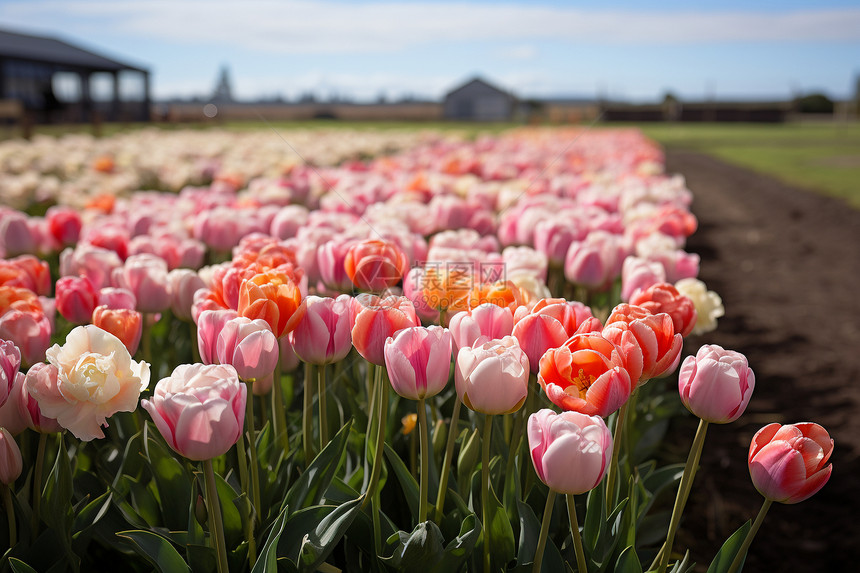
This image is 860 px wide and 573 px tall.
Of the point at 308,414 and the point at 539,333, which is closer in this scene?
the point at 539,333

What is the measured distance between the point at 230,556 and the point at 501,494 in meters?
0.56

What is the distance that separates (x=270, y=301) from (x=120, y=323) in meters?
0.40

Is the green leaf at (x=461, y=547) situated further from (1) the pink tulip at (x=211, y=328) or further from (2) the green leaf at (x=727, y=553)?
(1) the pink tulip at (x=211, y=328)

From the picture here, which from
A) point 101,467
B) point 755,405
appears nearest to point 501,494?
point 101,467

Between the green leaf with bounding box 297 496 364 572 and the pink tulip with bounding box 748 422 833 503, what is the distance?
661 mm

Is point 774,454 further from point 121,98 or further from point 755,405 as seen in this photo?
point 121,98

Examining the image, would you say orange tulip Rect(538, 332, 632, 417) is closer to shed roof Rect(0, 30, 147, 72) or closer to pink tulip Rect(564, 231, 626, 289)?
pink tulip Rect(564, 231, 626, 289)

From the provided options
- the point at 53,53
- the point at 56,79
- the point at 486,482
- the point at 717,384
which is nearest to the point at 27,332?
the point at 486,482

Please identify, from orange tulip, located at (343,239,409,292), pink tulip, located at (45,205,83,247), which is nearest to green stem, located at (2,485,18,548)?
orange tulip, located at (343,239,409,292)

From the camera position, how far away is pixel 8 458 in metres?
1.32

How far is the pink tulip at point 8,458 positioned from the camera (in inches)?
51.2

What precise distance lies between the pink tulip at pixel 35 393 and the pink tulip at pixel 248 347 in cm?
28

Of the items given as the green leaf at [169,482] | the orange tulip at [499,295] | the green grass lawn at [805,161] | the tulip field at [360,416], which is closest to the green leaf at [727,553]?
the tulip field at [360,416]

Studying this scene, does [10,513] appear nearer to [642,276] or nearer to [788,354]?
[642,276]
